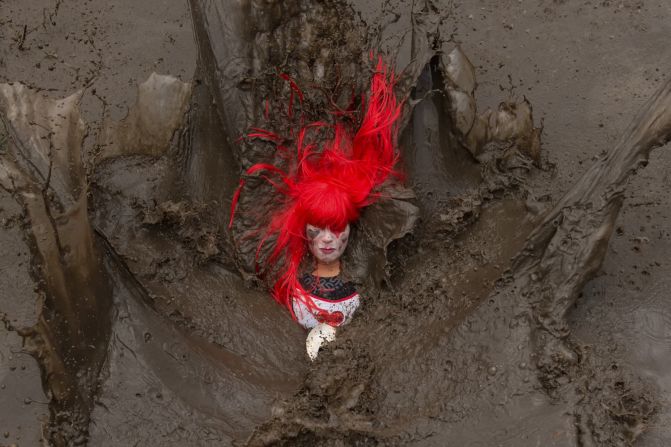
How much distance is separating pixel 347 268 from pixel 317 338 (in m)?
0.55

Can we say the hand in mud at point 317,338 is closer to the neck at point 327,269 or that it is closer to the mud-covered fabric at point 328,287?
the mud-covered fabric at point 328,287

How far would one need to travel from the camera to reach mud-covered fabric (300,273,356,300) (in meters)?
4.53

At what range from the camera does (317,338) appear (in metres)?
4.36

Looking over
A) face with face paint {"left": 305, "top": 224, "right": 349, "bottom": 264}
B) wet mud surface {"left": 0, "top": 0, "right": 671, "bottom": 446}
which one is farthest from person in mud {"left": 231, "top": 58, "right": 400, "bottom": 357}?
wet mud surface {"left": 0, "top": 0, "right": 671, "bottom": 446}

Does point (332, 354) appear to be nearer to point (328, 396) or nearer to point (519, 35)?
point (328, 396)

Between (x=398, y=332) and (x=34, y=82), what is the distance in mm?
3587

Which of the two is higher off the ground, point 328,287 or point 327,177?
point 327,177

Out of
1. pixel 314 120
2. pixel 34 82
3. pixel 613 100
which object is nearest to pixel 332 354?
pixel 314 120

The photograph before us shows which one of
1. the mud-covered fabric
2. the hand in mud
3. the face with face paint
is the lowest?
the hand in mud

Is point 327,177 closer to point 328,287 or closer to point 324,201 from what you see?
point 324,201

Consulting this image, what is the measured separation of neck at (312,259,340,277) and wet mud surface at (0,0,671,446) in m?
0.10

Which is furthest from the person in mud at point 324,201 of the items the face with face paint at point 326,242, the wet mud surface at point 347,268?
the wet mud surface at point 347,268

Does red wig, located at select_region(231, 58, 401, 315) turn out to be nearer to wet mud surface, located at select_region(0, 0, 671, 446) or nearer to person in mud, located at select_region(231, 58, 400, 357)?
person in mud, located at select_region(231, 58, 400, 357)

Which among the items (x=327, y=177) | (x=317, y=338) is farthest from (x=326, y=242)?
(x=317, y=338)
